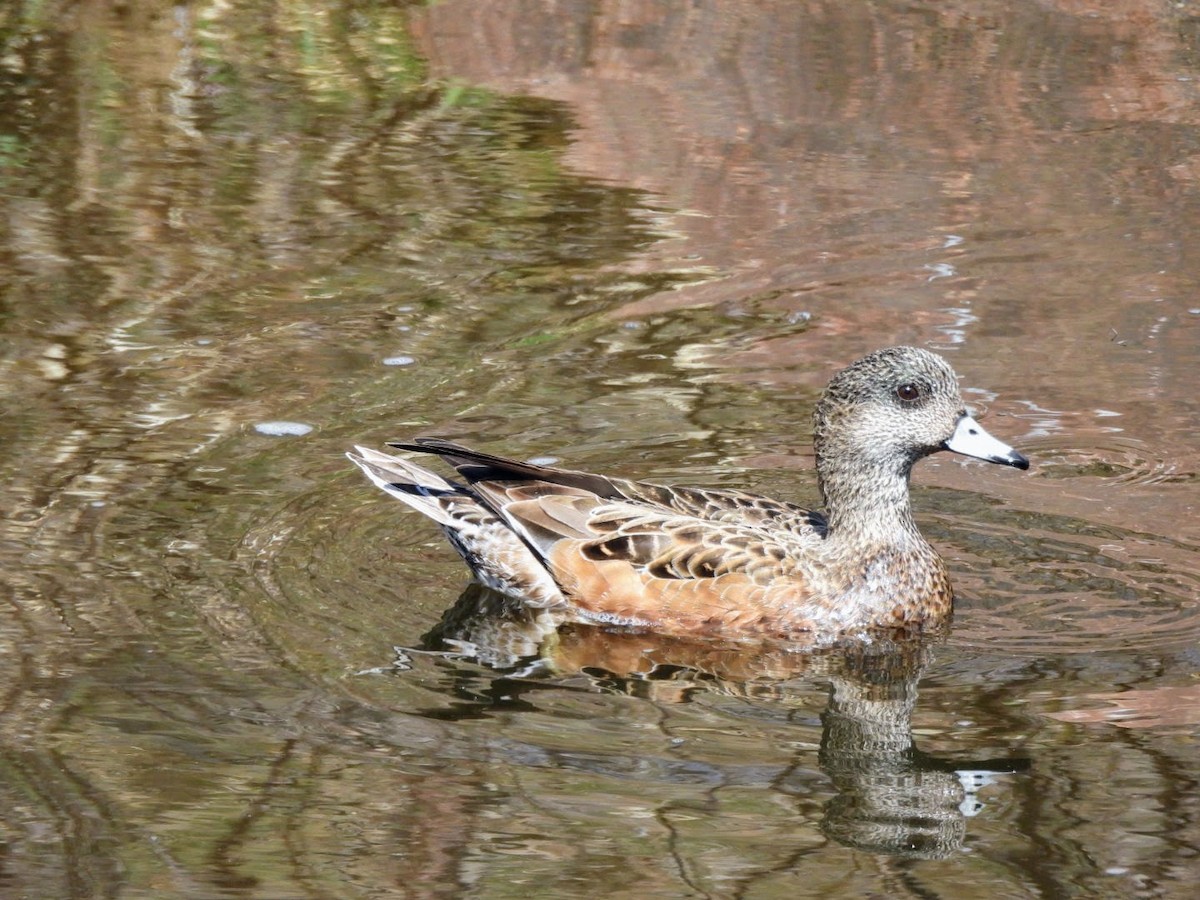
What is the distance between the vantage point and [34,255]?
407 inches

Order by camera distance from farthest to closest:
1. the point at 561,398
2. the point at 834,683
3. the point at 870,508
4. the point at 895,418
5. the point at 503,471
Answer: the point at 561,398 < the point at 503,471 < the point at 870,508 < the point at 895,418 < the point at 834,683

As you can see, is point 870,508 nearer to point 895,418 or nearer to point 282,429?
point 895,418

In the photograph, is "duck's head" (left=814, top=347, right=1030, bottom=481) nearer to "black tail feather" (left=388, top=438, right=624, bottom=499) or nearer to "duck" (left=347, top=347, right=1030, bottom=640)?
"duck" (left=347, top=347, right=1030, bottom=640)

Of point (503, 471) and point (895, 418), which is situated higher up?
point (895, 418)

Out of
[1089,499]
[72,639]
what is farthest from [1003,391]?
[72,639]

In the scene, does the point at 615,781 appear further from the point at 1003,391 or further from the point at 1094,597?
the point at 1003,391

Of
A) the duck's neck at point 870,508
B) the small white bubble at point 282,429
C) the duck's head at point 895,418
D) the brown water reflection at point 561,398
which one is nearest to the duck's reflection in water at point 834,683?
the brown water reflection at point 561,398

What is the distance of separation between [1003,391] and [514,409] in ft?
7.28

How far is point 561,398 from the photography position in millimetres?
8891

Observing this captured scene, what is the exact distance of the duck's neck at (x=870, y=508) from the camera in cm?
743

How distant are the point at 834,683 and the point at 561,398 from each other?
8.10 ft

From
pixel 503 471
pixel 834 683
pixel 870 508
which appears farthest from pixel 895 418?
pixel 503 471

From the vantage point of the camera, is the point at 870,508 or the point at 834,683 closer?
the point at 834,683

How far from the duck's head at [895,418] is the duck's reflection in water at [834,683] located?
2.32 ft
